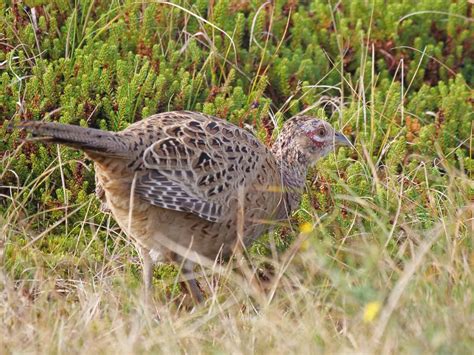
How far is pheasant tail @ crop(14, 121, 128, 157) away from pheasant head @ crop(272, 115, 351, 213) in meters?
1.29

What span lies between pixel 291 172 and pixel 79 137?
159cm

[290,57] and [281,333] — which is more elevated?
[281,333]

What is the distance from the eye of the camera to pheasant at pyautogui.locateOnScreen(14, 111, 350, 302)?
4.98 metres

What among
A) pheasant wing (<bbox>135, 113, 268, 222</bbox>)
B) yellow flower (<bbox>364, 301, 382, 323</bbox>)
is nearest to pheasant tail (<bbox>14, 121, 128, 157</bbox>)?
pheasant wing (<bbox>135, 113, 268, 222</bbox>)

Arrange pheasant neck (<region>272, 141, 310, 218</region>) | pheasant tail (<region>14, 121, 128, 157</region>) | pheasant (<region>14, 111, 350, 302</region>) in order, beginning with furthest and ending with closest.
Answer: pheasant neck (<region>272, 141, 310, 218</region>) < pheasant (<region>14, 111, 350, 302</region>) < pheasant tail (<region>14, 121, 128, 157</region>)

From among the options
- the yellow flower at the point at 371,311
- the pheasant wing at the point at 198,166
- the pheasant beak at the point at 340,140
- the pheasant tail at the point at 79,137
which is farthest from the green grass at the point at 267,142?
the pheasant tail at the point at 79,137

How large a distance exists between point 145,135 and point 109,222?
870mm

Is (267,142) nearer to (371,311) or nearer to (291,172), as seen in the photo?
(291,172)

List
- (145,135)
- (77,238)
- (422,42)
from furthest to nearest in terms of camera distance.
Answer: (422,42) < (77,238) < (145,135)

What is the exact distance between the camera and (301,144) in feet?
19.4

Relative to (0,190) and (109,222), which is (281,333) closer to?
(109,222)

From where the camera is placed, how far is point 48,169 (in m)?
5.79

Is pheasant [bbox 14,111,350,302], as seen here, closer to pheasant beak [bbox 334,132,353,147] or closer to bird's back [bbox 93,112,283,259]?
bird's back [bbox 93,112,283,259]

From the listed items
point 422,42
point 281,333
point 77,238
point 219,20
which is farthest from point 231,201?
point 422,42
